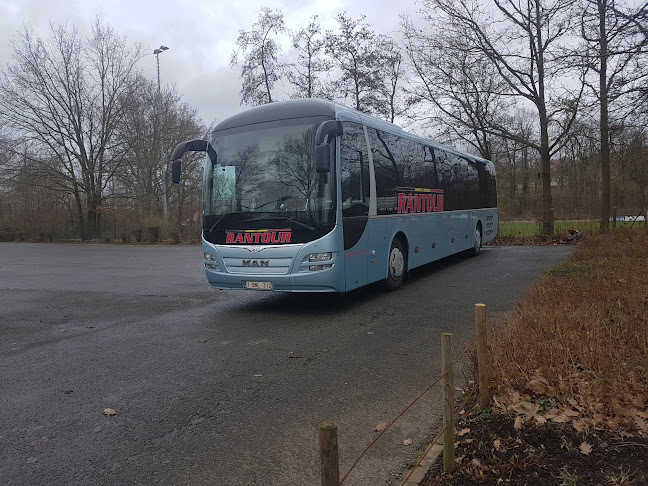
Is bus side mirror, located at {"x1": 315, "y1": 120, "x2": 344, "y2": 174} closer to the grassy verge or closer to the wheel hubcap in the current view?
the wheel hubcap

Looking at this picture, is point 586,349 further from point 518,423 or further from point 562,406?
point 518,423

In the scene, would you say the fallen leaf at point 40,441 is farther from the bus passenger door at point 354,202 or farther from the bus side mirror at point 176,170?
the bus side mirror at point 176,170

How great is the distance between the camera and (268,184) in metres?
7.95

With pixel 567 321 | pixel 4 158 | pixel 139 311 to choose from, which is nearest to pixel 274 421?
pixel 567 321

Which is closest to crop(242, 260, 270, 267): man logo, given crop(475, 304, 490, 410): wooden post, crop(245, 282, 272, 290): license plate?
crop(245, 282, 272, 290): license plate

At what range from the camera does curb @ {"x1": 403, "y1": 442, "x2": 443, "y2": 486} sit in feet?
9.62

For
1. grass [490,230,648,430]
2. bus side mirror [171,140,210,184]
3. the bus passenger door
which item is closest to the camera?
grass [490,230,648,430]

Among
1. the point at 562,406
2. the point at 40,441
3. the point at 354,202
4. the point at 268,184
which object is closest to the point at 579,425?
the point at 562,406

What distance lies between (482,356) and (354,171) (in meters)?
5.30

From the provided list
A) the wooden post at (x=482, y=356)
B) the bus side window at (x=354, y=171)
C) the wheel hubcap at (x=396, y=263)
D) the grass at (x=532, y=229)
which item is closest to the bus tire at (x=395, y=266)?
the wheel hubcap at (x=396, y=263)

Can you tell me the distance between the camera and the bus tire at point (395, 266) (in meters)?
9.77

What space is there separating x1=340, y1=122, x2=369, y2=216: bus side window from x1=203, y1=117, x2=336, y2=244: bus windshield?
39 cm

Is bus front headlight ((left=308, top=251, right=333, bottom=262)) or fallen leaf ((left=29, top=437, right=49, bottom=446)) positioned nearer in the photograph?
fallen leaf ((left=29, top=437, right=49, bottom=446))

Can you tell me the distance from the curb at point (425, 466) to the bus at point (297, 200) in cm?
449
